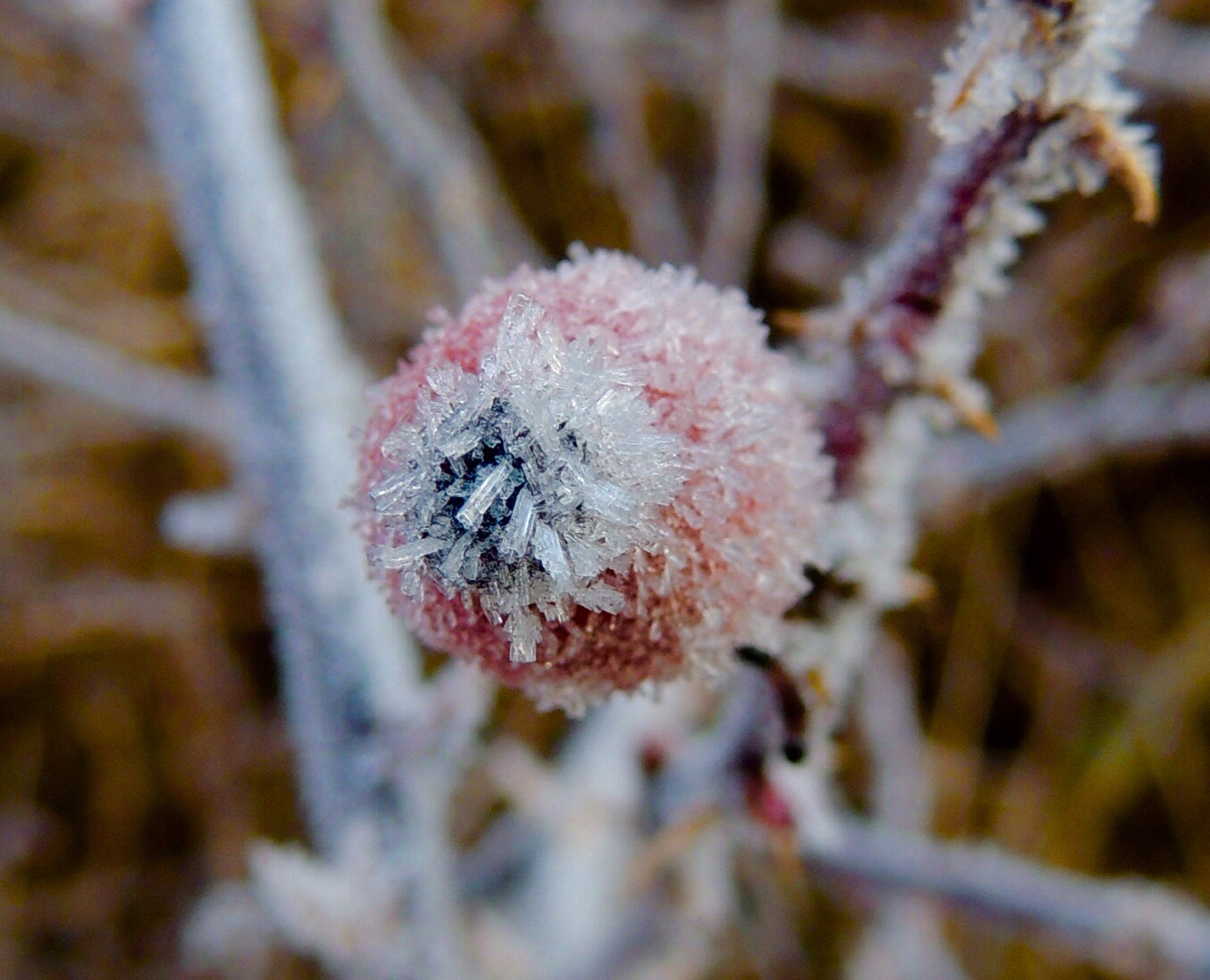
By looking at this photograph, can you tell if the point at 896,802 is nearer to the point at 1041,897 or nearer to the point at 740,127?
the point at 1041,897

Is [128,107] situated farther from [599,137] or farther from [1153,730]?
[1153,730]

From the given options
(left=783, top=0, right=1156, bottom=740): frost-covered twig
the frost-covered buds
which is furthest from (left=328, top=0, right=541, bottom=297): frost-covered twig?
the frost-covered buds

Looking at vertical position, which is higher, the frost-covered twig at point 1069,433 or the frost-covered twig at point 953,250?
the frost-covered twig at point 1069,433

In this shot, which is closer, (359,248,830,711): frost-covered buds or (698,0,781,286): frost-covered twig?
(359,248,830,711): frost-covered buds

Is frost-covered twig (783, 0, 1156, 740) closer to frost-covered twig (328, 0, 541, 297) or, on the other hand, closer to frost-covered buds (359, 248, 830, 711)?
frost-covered buds (359, 248, 830, 711)

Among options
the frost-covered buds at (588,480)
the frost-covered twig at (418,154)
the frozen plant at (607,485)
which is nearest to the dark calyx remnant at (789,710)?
the frozen plant at (607,485)

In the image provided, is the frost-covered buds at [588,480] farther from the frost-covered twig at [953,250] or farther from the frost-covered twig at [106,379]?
the frost-covered twig at [106,379]
